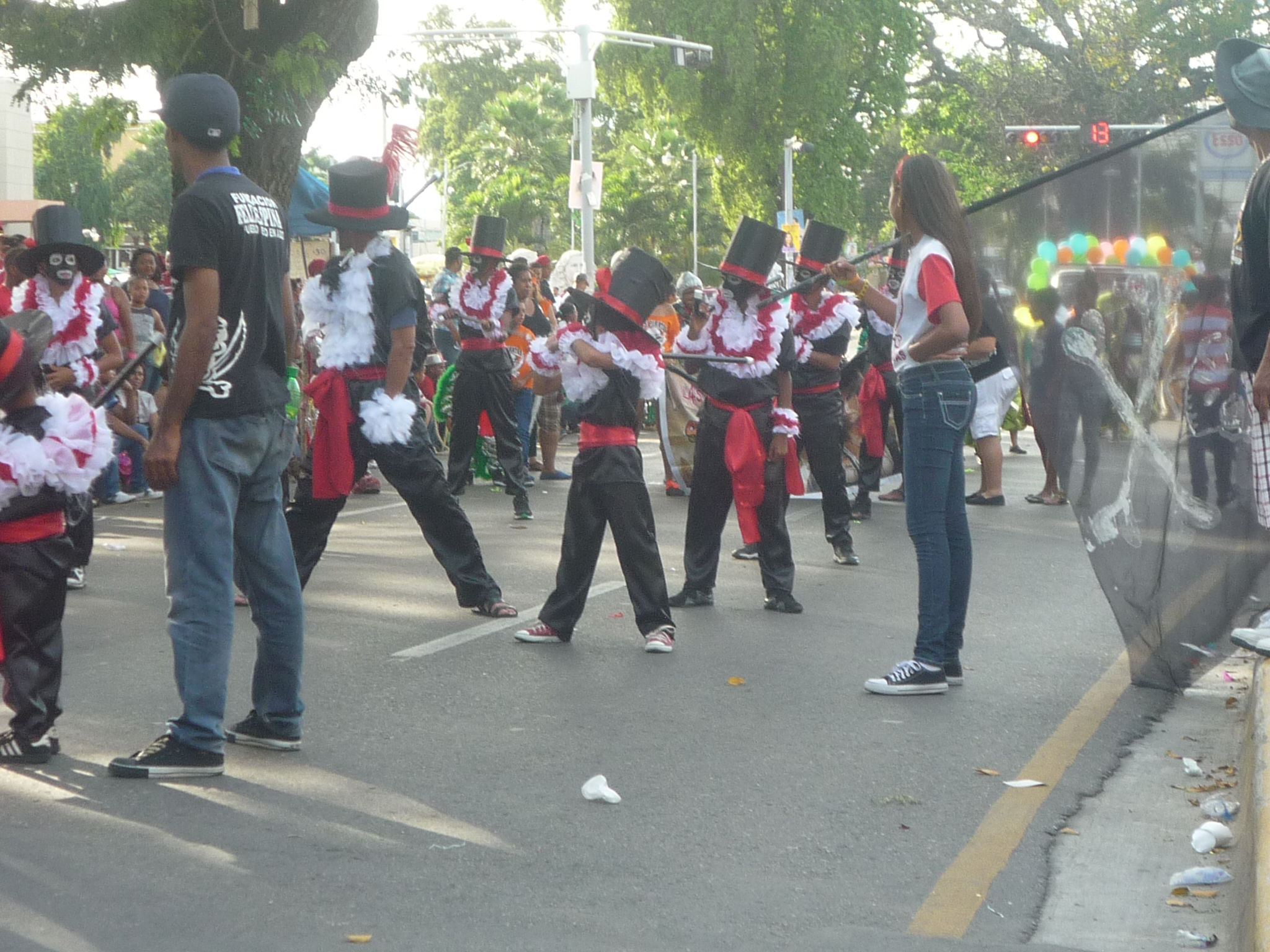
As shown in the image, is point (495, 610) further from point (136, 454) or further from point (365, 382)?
point (136, 454)

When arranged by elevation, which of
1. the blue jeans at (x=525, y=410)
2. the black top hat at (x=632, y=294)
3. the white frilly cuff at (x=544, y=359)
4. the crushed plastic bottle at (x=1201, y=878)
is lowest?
the crushed plastic bottle at (x=1201, y=878)

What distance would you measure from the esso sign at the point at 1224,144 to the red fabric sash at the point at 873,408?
22.8 feet

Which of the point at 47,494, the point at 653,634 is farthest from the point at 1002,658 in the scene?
the point at 47,494

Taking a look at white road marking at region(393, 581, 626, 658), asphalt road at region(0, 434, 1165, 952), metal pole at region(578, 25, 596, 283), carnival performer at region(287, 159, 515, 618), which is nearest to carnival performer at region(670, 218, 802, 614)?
asphalt road at region(0, 434, 1165, 952)

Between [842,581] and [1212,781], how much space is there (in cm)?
437

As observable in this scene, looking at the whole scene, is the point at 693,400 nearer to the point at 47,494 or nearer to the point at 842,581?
the point at 842,581

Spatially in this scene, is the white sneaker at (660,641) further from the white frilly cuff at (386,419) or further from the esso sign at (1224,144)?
the esso sign at (1224,144)

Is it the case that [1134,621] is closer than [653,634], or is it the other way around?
[1134,621]

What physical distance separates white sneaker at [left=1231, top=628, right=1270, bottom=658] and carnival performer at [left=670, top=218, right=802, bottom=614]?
317 cm

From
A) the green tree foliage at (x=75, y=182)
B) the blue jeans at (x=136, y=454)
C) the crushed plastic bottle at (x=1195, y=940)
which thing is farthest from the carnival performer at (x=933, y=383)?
the green tree foliage at (x=75, y=182)

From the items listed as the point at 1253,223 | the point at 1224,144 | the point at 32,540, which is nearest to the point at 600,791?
the point at 32,540

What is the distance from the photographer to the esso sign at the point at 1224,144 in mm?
6387

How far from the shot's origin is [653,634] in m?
7.45

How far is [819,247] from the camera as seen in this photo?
9977 millimetres
